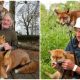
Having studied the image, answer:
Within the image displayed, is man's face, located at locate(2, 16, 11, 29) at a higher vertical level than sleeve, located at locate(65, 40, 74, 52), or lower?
higher

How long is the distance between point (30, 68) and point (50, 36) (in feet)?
1.21

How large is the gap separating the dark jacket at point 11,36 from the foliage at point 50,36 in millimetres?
256

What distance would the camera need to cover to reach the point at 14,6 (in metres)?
3.16

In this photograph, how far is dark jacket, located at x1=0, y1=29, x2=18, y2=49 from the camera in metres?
3.17

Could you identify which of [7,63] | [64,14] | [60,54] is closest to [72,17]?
[64,14]

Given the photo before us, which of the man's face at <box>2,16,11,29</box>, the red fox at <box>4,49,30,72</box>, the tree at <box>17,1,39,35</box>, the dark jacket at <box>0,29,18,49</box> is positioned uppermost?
the tree at <box>17,1,39,35</box>

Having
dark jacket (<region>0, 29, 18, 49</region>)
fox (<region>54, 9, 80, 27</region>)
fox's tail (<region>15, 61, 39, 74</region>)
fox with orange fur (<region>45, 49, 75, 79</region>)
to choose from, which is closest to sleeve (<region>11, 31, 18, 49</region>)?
dark jacket (<region>0, 29, 18, 49</region>)

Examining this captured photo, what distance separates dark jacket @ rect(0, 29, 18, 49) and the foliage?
10.1 inches

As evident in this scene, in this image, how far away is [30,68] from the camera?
3.18 metres

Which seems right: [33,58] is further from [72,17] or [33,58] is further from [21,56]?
[72,17]

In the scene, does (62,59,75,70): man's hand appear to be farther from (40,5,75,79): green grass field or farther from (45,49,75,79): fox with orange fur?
(40,5,75,79): green grass field

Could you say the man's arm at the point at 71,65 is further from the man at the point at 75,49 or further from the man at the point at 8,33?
the man at the point at 8,33

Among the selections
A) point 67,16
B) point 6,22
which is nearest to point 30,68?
point 6,22

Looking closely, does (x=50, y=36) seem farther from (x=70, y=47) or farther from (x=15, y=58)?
(x=15, y=58)
